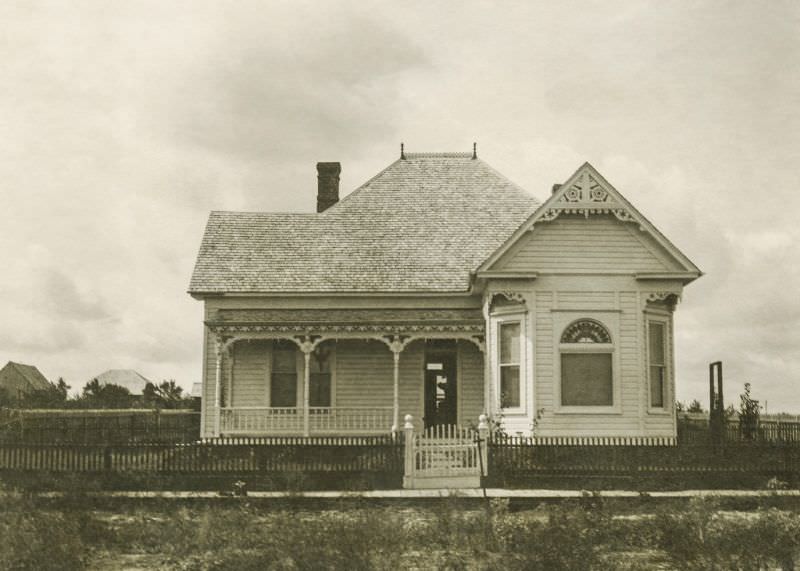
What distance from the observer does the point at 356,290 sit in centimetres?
2755

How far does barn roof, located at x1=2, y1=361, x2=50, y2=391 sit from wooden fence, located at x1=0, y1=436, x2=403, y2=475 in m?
72.2

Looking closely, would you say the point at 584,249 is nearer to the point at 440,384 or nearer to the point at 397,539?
the point at 440,384

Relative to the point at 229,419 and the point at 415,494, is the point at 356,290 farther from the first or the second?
the point at 415,494

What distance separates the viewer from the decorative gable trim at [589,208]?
75.8 ft

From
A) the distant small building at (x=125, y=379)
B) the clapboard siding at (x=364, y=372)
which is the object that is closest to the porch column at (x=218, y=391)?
the clapboard siding at (x=364, y=372)

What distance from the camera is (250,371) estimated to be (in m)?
27.9

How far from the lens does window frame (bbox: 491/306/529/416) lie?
2311cm

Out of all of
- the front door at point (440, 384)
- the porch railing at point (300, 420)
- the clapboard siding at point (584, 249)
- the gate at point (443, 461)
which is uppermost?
the clapboard siding at point (584, 249)

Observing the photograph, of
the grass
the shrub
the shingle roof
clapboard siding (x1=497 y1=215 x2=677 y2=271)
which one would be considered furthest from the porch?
the shrub

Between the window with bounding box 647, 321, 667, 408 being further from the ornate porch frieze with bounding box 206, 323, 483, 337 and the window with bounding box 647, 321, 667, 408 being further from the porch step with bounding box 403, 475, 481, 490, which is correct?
the porch step with bounding box 403, 475, 481, 490

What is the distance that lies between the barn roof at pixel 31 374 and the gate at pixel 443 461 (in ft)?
246

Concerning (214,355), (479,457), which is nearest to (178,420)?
(214,355)


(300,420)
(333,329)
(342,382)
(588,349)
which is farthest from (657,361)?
(300,420)

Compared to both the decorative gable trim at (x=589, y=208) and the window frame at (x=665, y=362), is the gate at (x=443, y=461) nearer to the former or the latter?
the decorative gable trim at (x=589, y=208)
